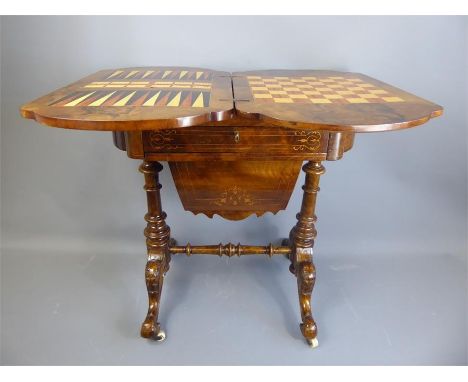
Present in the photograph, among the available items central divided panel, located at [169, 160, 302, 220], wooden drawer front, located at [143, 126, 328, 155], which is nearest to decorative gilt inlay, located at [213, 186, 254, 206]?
central divided panel, located at [169, 160, 302, 220]

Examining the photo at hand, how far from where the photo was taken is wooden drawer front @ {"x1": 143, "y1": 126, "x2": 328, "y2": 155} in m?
1.45

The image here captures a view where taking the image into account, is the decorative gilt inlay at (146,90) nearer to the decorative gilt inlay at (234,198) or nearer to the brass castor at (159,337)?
the decorative gilt inlay at (234,198)

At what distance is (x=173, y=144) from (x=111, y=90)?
317mm

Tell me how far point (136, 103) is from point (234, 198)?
31.6 inches

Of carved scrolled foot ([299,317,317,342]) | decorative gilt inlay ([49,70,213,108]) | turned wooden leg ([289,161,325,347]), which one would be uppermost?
decorative gilt inlay ([49,70,213,108])

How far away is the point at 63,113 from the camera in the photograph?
1166 mm

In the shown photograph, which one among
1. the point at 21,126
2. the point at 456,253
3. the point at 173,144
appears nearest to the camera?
the point at 173,144

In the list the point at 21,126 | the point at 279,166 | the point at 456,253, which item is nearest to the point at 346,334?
the point at 279,166

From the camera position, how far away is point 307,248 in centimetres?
201

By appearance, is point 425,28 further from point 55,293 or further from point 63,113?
point 55,293

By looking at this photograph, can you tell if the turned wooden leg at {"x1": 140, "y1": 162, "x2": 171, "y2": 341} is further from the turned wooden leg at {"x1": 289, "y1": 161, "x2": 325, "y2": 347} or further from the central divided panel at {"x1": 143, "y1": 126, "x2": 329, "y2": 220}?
the turned wooden leg at {"x1": 289, "y1": 161, "x2": 325, "y2": 347}

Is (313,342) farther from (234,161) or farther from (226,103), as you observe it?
(226,103)

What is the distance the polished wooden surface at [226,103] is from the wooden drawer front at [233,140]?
0.16ft

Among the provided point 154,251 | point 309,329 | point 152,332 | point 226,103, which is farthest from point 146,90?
point 309,329
